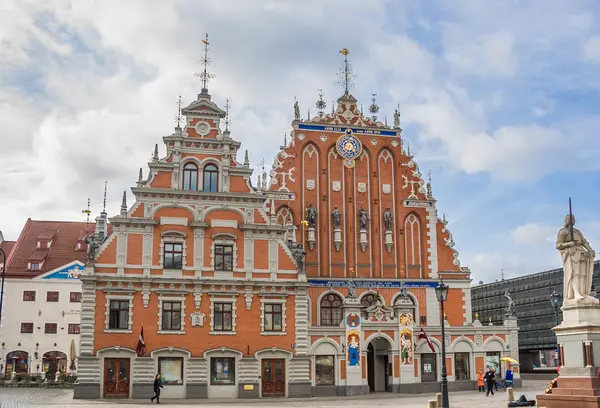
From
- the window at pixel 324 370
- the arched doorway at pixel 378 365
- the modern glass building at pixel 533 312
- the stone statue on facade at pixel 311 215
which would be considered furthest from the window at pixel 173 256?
the modern glass building at pixel 533 312

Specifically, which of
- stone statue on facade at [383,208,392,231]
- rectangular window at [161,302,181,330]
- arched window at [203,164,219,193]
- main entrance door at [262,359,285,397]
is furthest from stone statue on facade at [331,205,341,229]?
rectangular window at [161,302,181,330]

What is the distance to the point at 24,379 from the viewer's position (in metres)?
48.8

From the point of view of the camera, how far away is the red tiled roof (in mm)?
62938

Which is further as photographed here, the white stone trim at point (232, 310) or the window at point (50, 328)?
the window at point (50, 328)

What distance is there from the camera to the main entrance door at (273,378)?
39.6 meters

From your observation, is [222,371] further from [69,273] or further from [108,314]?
[69,273]

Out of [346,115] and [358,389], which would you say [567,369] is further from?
[346,115]

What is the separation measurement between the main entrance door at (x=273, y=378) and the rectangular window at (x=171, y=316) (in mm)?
5388

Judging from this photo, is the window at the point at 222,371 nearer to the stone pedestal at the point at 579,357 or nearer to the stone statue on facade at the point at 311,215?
the stone statue on facade at the point at 311,215

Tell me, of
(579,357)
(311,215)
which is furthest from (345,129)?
(579,357)

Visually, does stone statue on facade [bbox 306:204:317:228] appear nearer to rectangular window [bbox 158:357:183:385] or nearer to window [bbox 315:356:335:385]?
window [bbox 315:356:335:385]

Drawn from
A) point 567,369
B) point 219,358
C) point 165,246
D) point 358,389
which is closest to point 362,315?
point 358,389

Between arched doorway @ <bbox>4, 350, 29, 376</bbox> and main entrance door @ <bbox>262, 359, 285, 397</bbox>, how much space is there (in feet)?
96.7

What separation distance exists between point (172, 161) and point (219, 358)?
1153cm
